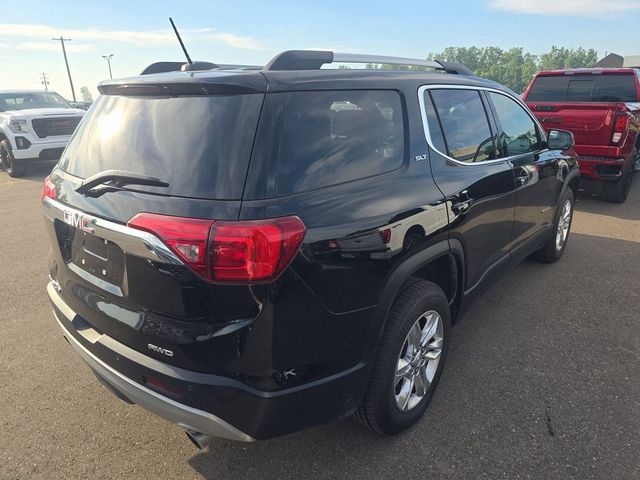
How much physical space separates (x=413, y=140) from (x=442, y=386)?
4.95ft

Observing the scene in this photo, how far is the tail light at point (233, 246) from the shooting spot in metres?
1.61

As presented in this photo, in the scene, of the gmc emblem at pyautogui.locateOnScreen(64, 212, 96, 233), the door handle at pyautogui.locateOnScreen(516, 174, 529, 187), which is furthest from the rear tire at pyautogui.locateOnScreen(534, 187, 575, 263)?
the gmc emblem at pyautogui.locateOnScreen(64, 212, 96, 233)

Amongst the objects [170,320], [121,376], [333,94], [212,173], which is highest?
[333,94]

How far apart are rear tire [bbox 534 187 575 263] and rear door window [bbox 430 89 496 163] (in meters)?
1.76

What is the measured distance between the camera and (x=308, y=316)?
177cm

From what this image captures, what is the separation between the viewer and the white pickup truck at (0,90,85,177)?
10102mm

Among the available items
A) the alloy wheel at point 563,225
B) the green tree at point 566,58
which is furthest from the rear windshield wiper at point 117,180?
the green tree at point 566,58

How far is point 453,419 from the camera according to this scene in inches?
99.3

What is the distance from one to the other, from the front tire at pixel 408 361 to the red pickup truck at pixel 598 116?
5325mm

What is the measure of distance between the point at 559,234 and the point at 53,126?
10.7 metres

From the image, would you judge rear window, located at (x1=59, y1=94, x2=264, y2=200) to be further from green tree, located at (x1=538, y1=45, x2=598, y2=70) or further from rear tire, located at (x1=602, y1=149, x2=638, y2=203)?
green tree, located at (x1=538, y1=45, x2=598, y2=70)

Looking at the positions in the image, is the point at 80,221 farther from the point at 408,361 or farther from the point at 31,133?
the point at 31,133

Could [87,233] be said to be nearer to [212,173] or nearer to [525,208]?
[212,173]

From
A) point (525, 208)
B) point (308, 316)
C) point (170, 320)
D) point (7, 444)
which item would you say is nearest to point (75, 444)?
point (7, 444)
